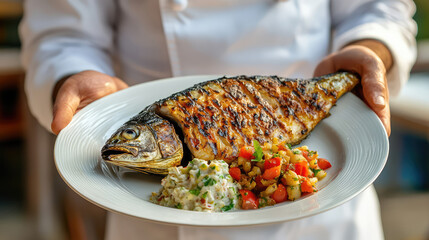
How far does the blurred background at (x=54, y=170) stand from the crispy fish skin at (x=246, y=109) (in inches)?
94.3

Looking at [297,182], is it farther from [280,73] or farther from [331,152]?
[280,73]

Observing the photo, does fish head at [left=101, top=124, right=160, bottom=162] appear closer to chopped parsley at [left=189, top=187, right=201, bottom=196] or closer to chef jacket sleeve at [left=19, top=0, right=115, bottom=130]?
chopped parsley at [left=189, top=187, right=201, bottom=196]

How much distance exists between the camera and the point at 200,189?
4.25ft

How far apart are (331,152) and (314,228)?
42 centimetres

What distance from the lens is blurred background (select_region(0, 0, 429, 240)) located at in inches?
157

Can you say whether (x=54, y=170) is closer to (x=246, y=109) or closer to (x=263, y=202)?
(x=246, y=109)

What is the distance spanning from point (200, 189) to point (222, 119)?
1.18ft

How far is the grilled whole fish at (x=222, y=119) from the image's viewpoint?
1416 millimetres

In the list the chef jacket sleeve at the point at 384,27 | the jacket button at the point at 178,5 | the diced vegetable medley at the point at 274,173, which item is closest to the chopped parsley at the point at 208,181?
the diced vegetable medley at the point at 274,173

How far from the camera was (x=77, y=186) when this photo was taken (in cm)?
125

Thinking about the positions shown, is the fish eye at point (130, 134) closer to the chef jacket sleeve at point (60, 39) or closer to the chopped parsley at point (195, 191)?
the chopped parsley at point (195, 191)

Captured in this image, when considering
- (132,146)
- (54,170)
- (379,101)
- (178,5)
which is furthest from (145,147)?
(54,170)

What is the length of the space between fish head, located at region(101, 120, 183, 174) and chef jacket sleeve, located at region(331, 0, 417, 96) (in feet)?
3.64

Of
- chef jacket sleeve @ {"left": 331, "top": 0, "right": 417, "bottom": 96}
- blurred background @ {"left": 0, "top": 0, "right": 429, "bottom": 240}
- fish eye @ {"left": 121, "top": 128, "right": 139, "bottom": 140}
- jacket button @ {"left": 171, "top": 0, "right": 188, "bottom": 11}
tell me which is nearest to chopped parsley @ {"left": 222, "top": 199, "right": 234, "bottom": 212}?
fish eye @ {"left": 121, "top": 128, "right": 139, "bottom": 140}
